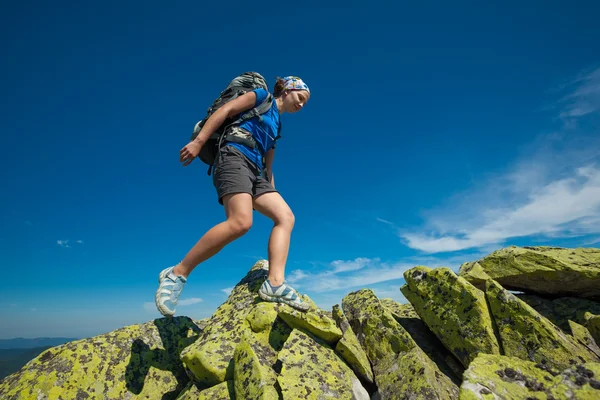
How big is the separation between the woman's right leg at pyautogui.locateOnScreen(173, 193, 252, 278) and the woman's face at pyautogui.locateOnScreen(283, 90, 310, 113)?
2648 millimetres

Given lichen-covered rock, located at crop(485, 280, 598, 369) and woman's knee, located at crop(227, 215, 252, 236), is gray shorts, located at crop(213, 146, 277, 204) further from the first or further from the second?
lichen-covered rock, located at crop(485, 280, 598, 369)

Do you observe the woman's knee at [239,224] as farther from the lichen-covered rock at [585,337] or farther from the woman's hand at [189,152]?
the lichen-covered rock at [585,337]

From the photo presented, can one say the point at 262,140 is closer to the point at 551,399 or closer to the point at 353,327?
the point at 353,327

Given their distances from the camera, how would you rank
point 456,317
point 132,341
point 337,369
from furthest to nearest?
point 132,341 → point 456,317 → point 337,369

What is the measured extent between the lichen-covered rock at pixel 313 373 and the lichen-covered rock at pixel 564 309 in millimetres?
5203

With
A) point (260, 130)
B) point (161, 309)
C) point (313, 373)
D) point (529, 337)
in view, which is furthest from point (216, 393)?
point (529, 337)

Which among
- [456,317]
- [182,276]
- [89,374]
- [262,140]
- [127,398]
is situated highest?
[262,140]

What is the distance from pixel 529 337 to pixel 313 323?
3.84m

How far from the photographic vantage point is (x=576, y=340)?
247 inches

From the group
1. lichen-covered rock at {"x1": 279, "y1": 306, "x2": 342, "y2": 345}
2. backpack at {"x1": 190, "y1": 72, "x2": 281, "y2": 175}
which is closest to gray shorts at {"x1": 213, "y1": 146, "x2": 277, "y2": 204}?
backpack at {"x1": 190, "y1": 72, "x2": 281, "y2": 175}

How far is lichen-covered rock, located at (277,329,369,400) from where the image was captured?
468 centimetres

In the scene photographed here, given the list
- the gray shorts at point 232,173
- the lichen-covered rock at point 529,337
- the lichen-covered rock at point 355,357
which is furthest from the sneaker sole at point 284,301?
the lichen-covered rock at point 529,337

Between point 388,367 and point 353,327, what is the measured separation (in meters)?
1.50

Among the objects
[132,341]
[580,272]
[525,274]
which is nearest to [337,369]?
[132,341]
